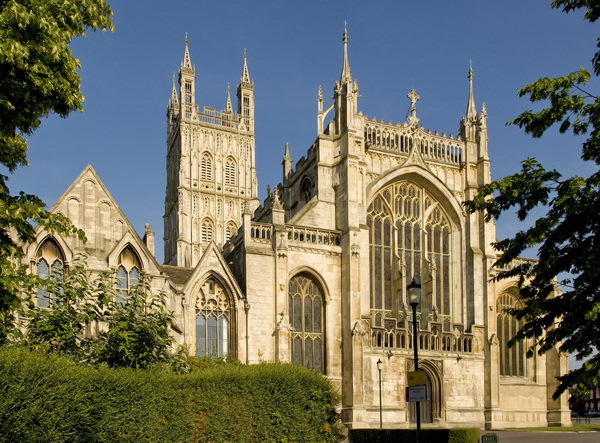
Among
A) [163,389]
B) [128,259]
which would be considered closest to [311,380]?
[163,389]

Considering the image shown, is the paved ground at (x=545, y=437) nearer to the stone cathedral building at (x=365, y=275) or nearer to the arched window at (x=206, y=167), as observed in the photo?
the stone cathedral building at (x=365, y=275)

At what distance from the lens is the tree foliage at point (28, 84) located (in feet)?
47.5

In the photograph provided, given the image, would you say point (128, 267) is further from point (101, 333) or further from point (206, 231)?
point (206, 231)

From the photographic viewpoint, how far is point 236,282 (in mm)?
35156

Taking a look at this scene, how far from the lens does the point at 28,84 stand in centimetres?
1522

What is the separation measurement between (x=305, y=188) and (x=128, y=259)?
14401 mm

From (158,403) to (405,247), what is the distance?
2204cm

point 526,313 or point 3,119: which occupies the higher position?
point 3,119

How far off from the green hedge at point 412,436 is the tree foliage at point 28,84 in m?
14.0

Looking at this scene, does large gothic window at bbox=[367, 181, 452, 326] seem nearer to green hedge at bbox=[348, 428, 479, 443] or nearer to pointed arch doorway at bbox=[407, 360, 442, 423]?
pointed arch doorway at bbox=[407, 360, 442, 423]

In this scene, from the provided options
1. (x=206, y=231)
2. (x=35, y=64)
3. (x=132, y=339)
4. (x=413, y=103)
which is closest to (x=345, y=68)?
(x=413, y=103)

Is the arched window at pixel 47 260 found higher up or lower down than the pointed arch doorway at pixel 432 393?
higher up

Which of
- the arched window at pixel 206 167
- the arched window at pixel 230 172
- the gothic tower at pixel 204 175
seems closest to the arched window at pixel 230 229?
the gothic tower at pixel 204 175

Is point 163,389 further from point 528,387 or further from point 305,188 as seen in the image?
point 528,387
